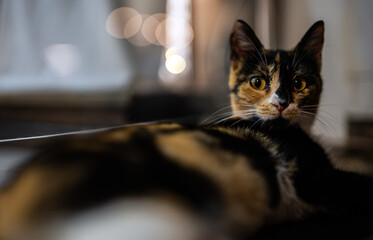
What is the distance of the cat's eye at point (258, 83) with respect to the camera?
19.0 inches

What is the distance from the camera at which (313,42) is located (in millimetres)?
469

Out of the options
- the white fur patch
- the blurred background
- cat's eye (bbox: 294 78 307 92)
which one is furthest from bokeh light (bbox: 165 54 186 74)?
the white fur patch

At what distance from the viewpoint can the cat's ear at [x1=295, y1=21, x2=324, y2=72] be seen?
46cm

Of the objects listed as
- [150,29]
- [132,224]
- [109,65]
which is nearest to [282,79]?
[132,224]

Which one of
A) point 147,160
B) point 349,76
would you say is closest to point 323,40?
point 147,160

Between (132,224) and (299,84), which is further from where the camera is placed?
(299,84)

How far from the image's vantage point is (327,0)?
717 millimetres

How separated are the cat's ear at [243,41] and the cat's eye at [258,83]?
2.0 inches

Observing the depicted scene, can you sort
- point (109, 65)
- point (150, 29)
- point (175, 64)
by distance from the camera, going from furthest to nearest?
point (175, 64), point (150, 29), point (109, 65)

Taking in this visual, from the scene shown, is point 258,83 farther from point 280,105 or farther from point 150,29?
point 150,29

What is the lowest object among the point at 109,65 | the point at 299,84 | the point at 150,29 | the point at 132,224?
the point at 132,224

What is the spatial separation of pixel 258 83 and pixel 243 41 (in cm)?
9

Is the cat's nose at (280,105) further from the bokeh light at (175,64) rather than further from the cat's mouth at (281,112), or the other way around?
the bokeh light at (175,64)

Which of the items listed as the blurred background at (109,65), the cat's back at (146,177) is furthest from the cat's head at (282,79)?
the blurred background at (109,65)
